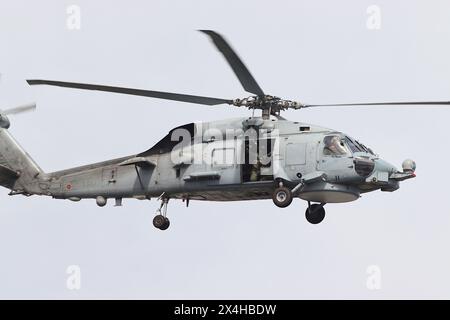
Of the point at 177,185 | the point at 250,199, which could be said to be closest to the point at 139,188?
the point at 177,185

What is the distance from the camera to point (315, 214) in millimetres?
29609

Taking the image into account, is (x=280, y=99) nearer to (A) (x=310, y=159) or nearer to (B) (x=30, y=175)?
(A) (x=310, y=159)

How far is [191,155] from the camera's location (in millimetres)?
29797

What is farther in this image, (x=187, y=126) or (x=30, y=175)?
(x=30, y=175)

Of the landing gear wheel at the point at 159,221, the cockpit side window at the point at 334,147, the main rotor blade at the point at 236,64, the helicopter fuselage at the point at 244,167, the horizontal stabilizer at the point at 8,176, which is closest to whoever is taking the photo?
the main rotor blade at the point at 236,64

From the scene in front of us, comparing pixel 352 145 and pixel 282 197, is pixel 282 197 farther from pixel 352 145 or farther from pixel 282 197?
pixel 352 145

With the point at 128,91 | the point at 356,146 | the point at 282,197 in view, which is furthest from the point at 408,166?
the point at 128,91

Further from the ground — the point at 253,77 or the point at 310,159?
the point at 253,77

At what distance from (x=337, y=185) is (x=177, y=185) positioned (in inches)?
184

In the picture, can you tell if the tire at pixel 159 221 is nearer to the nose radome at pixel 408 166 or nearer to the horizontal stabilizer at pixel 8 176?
the horizontal stabilizer at pixel 8 176

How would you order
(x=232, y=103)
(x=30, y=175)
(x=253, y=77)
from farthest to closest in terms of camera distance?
1. (x=30, y=175)
2. (x=232, y=103)
3. (x=253, y=77)

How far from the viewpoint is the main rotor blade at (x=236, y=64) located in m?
24.9

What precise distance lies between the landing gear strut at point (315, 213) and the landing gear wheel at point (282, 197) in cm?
173

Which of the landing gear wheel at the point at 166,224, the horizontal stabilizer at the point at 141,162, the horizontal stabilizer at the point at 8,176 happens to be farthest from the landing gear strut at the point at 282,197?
the horizontal stabilizer at the point at 8,176
